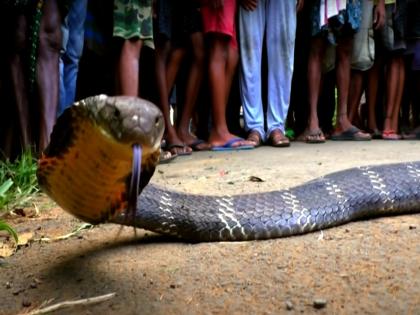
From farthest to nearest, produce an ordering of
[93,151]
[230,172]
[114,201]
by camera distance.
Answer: [230,172] → [114,201] → [93,151]

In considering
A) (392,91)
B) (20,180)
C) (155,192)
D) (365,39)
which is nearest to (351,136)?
(392,91)

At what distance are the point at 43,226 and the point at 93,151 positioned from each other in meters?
1.14

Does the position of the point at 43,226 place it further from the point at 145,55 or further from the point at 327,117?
the point at 327,117

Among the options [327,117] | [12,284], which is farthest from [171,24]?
[12,284]

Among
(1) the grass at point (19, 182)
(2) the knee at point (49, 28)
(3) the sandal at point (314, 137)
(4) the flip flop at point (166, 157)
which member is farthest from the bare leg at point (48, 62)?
(3) the sandal at point (314, 137)

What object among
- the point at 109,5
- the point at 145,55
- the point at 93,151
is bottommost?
the point at 93,151

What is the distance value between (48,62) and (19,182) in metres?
0.87

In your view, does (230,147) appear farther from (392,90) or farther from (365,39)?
(392,90)

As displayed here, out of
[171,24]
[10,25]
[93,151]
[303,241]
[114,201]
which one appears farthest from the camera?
[171,24]

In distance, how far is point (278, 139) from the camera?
210 inches

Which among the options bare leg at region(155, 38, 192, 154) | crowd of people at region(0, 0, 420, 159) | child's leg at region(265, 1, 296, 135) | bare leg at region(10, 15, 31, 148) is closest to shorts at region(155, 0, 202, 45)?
crowd of people at region(0, 0, 420, 159)

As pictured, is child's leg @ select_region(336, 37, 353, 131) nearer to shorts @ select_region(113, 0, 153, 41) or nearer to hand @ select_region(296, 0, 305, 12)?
hand @ select_region(296, 0, 305, 12)

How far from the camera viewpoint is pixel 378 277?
1.68m

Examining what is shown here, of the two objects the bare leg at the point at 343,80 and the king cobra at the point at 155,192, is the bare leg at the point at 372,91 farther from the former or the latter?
the king cobra at the point at 155,192
